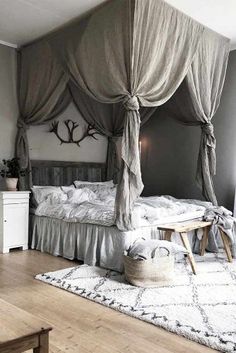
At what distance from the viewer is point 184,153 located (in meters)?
6.09

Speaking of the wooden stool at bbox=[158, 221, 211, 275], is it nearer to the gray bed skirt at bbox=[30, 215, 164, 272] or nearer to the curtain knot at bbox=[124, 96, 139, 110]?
the gray bed skirt at bbox=[30, 215, 164, 272]

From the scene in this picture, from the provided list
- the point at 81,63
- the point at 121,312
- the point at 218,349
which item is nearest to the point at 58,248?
the point at 121,312

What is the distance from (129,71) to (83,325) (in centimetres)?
241

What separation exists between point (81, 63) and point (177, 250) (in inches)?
93.7

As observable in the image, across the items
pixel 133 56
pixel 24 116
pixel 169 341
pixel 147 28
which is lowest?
pixel 169 341

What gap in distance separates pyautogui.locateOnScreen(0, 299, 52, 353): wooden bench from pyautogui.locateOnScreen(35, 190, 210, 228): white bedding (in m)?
2.18

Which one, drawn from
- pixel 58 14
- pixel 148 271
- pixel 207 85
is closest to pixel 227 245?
pixel 148 271

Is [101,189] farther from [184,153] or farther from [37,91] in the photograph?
[37,91]

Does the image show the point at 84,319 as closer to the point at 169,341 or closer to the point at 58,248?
the point at 169,341

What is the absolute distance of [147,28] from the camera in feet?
11.4

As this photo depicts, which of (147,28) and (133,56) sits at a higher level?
(147,28)

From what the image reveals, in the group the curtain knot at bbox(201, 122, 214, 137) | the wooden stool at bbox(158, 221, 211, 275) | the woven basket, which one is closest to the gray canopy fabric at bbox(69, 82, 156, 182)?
the curtain knot at bbox(201, 122, 214, 137)

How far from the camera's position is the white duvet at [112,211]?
3869mm

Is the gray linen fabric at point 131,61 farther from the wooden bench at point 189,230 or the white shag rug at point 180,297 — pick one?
the white shag rug at point 180,297
